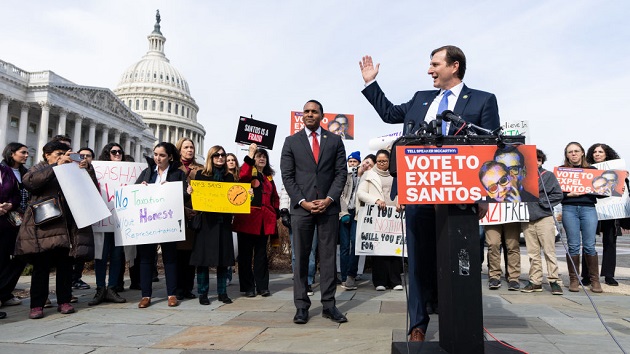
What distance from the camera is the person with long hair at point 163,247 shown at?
5.32m


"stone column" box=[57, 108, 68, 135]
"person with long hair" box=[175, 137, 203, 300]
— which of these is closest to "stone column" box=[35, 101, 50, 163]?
"stone column" box=[57, 108, 68, 135]

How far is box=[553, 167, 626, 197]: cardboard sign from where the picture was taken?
22.3ft

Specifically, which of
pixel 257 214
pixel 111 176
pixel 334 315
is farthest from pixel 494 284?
pixel 111 176

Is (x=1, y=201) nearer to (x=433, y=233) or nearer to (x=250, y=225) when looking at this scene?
(x=250, y=225)

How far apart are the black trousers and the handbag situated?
230 cm

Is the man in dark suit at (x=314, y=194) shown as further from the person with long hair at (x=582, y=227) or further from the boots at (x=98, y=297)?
the person with long hair at (x=582, y=227)

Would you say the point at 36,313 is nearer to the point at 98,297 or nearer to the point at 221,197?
the point at 98,297

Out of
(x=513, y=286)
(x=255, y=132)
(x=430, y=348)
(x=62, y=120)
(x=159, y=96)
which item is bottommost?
(x=513, y=286)

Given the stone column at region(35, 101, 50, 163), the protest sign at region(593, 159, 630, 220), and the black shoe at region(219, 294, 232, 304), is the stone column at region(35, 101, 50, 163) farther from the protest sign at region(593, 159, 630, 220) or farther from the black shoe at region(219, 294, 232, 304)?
the protest sign at region(593, 159, 630, 220)

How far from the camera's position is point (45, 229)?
480 centimetres

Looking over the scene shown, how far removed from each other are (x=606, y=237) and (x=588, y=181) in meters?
1.12

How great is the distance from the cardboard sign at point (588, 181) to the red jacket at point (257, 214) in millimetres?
4237

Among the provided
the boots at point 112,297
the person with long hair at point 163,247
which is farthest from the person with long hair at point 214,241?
the boots at point 112,297

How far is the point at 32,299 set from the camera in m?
4.70
